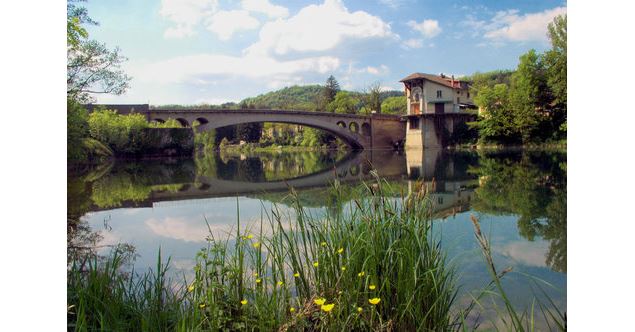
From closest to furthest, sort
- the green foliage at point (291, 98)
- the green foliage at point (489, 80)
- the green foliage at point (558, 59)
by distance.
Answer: the green foliage at point (558, 59) < the green foliage at point (489, 80) < the green foliage at point (291, 98)

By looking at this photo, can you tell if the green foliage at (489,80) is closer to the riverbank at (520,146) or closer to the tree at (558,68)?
the riverbank at (520,146)

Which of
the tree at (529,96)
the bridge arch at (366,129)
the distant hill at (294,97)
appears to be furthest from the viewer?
the distant hill at (294,97)

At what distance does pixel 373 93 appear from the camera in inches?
1483

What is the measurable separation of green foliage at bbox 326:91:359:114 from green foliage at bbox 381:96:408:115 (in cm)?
261

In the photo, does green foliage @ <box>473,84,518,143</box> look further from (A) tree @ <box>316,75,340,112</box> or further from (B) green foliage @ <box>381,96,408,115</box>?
(A) tree @ <box>316,75,340,112</box>

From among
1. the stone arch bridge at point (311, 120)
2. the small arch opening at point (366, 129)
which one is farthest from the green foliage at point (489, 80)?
the small arch opening at point (366, 129)

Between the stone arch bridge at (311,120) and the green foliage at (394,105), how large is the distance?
476 centimetres

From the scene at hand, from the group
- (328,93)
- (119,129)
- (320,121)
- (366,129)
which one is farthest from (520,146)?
(328,93)

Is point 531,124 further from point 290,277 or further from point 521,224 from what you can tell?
point 290,277

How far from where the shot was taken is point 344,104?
122ft

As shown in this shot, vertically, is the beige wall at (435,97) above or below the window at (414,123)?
above

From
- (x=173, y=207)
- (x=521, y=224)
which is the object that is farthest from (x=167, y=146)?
(x=521, y=224)

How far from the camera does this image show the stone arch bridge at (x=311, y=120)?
24438mm
